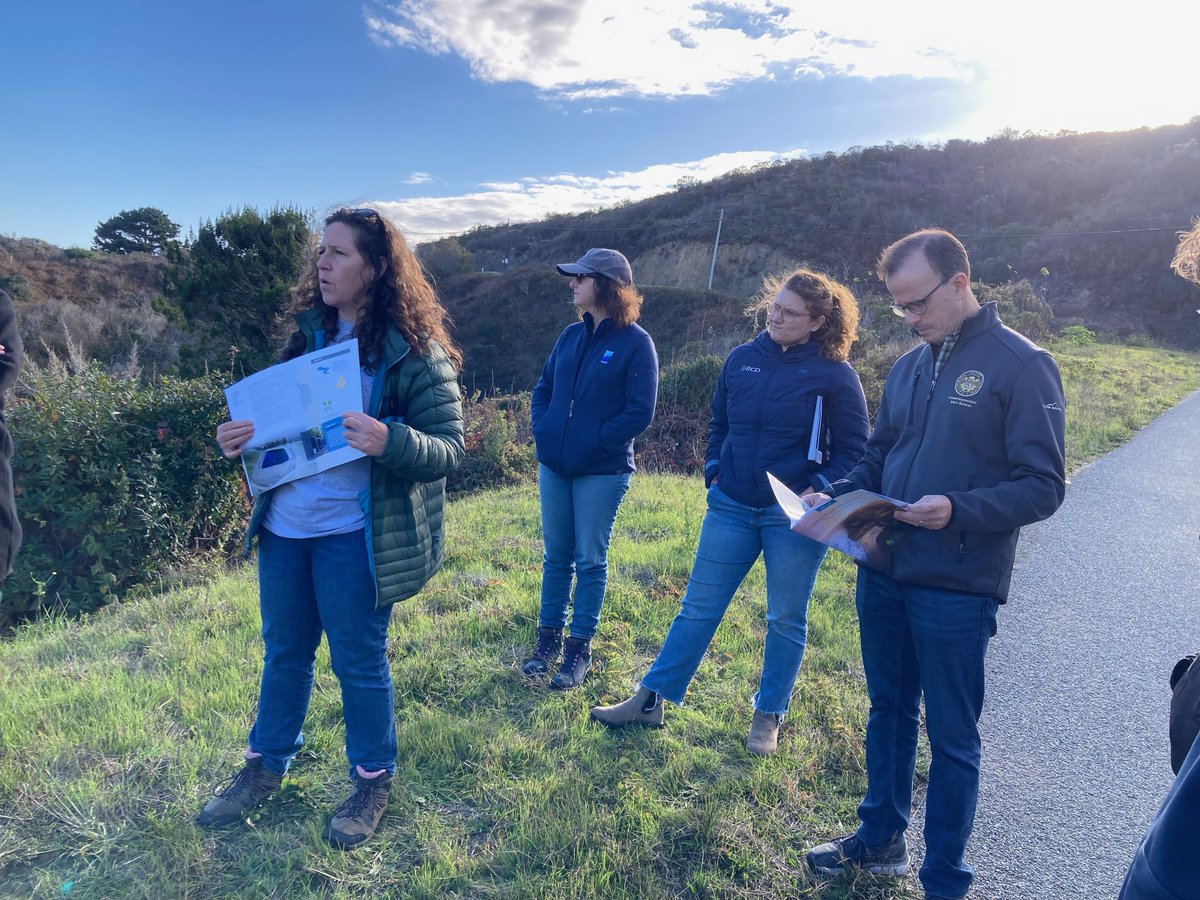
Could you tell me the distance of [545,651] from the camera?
3.89 m

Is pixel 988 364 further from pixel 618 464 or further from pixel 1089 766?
pixel 1089 766

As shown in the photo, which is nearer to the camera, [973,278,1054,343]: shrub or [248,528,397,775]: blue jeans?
[248,528,397,775]: blue jeans

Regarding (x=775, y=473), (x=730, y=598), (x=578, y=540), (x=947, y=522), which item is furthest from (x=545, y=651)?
(x=947, y=522)

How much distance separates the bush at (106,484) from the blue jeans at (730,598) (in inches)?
183

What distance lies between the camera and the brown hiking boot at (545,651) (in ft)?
12.5

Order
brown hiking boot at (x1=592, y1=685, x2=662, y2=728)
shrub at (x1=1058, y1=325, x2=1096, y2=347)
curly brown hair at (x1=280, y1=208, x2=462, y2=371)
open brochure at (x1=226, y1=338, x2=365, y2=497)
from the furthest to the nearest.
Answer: shrub at (x1=1058, y1=325, x2=1096, y2=347), brown hiking boot at (x1=592, y1=685, x2=662, y2=728), curly brown hair at (x1=280, y1=208, x2=462, y2=371), open brochure at (x1=226, y1=338, x2=365, y2=497)

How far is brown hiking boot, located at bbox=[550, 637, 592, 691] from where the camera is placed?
3.69m

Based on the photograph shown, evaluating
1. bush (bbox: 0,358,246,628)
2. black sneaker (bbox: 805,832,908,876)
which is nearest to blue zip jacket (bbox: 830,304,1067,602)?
black sneaker (bbox: 805,832,908,876)

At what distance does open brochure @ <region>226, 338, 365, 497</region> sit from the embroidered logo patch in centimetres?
191

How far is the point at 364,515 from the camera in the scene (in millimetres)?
2488

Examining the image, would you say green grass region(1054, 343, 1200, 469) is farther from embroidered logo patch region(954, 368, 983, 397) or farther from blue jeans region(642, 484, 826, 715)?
embroidered logo patch region(954, 368, 983, 397)

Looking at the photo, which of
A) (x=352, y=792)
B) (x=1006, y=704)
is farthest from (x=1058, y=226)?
(x=352, y=792)

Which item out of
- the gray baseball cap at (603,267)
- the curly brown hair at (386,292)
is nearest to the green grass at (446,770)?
the curly brown hair at (386,292)

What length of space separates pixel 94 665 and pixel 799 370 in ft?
12.4
